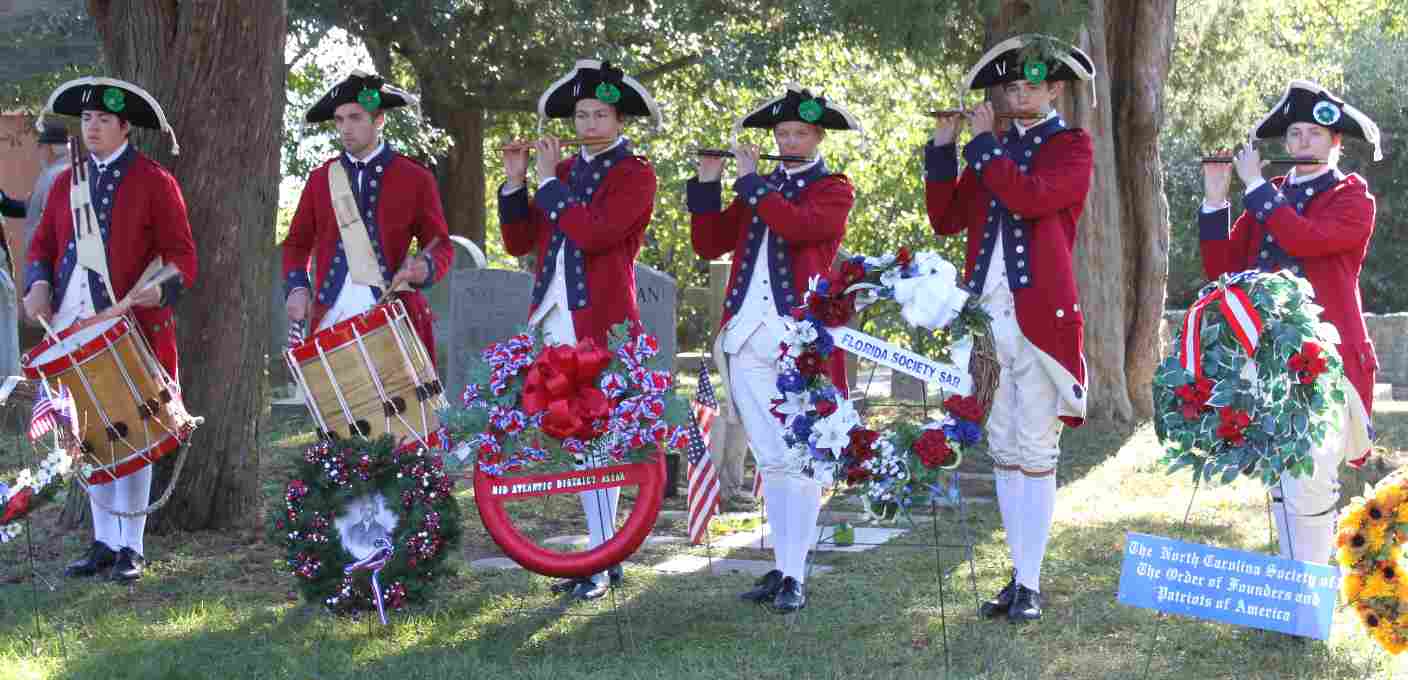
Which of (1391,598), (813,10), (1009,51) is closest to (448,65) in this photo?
(813,10)

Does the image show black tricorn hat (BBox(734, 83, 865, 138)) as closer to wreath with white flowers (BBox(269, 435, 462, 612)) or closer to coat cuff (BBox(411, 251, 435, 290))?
coat cuff (BBox(411, 251, 435, 290))

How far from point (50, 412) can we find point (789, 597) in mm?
2961

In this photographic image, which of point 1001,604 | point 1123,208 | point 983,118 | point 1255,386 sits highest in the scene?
point 983,118

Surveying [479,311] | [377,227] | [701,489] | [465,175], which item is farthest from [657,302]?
[465,175]

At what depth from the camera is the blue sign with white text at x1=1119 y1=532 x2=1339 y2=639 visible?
5.12 metres

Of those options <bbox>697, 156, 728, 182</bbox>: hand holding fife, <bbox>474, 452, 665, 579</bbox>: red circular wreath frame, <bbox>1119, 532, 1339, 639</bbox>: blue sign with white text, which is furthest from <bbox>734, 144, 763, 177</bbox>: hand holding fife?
<bbox>1119, 532, 1339, 639</bbox>: blue sign with white text

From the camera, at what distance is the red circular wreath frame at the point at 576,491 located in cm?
570

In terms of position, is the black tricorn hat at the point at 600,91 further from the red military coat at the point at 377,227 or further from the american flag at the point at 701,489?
the american flag at the point at 701,489

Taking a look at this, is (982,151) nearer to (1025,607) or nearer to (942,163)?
(942,163)

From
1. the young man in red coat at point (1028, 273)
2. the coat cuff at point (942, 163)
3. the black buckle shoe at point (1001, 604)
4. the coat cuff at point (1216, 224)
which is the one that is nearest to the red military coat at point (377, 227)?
the coat cuff at point (942, 163)

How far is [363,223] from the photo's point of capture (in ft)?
22.2

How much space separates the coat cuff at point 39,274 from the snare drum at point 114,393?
1.53 feet

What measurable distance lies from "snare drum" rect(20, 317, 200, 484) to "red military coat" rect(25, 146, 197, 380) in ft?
0.84

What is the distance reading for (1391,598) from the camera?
514cm
